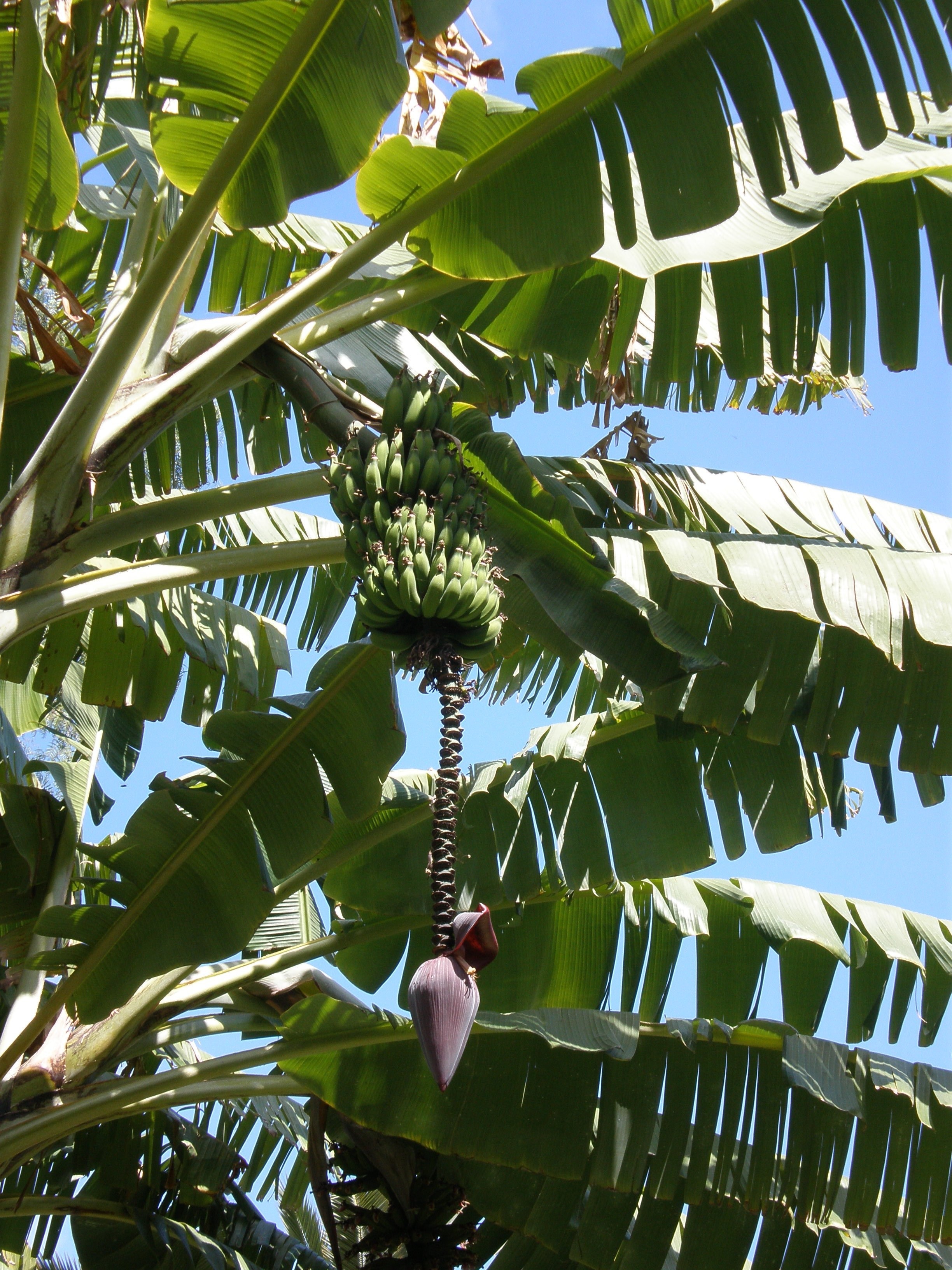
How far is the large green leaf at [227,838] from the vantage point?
8.59 feet

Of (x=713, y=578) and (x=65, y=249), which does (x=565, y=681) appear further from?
(x=65, y=249)

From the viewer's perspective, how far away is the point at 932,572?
7.92 ft

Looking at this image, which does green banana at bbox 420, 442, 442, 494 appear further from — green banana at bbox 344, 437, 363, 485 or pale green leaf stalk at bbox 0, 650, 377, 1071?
pale green leaf stalk at bbox 0, 650, 377, 1071

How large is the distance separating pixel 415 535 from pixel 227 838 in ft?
4.24

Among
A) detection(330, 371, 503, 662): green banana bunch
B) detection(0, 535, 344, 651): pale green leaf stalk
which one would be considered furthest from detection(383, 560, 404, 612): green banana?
detection(0, 535, 344, 651): pale green leaf stalk

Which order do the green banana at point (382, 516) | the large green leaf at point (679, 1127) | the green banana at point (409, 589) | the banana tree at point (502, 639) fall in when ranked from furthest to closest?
the large green leaf at point (679, 1127)
the banana tree at point (502, 639)
the green banana at point (382, 516)
the green banana at point (409, 589)

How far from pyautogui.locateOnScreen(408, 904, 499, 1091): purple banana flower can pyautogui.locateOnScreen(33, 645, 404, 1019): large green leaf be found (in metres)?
1.26

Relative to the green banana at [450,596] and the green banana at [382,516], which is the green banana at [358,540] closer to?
the green banana at [382,516]

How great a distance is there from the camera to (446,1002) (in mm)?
1319

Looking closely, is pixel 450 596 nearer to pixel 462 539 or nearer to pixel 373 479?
pixel 462 539

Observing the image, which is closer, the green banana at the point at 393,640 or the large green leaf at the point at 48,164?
the green banana at the point at 393,640

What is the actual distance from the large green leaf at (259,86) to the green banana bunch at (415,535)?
0.55 meters

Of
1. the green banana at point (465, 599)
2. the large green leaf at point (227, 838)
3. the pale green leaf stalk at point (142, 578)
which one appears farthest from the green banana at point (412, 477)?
the large green leaf at point (227, 838)

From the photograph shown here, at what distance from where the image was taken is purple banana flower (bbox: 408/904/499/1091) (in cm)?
131
